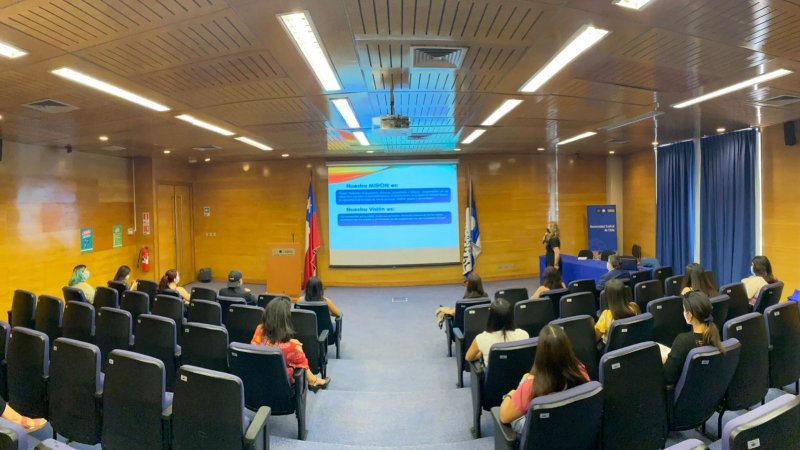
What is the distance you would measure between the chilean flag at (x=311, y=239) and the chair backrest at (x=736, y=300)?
7.96 meters

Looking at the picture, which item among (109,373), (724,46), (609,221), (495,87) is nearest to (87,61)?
(109,373)

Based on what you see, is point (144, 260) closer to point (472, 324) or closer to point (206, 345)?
point (206, 345)

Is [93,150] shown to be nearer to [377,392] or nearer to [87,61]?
[87,61]

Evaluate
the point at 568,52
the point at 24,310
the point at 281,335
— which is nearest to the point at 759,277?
the point at 568,52

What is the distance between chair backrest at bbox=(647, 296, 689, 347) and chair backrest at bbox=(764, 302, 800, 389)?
0.76m

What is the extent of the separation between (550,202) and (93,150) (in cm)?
1075

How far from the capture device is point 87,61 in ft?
10.7

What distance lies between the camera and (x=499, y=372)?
290 cm

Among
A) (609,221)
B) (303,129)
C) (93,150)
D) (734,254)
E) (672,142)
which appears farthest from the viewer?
(609,221)

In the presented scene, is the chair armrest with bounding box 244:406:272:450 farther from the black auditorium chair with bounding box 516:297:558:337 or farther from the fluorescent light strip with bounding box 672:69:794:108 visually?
the fluorescent light strip with bounding box 672:69:794:108

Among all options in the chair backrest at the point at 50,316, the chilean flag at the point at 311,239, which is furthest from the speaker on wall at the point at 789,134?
the chair backrest at the point at 50,316

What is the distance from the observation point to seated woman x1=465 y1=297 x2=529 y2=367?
3156 millimetres

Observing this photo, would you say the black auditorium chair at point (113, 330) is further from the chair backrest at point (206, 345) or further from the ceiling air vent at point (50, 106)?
the ceiling air vent at point (50, 106)

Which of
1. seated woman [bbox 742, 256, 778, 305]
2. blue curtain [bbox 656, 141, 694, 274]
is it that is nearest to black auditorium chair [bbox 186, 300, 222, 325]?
seated woman [bbox 742, 256, 778, 305]
